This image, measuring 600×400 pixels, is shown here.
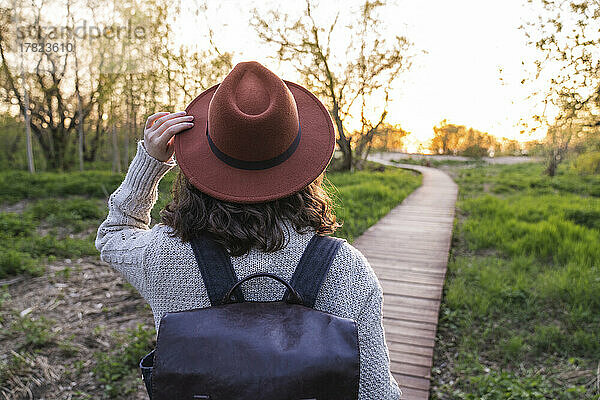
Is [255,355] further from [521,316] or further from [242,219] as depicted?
[521,316]

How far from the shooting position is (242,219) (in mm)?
1177

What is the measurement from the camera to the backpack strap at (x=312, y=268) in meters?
1.12

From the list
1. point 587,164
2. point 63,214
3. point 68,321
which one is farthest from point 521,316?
point 587,164

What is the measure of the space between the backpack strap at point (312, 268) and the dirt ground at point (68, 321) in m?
2.29

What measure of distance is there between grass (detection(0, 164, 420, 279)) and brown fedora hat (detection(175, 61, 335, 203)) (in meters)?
1.22

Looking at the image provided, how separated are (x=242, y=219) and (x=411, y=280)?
154 inches

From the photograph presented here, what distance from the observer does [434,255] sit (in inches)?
226

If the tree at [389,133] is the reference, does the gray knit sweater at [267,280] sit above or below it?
below

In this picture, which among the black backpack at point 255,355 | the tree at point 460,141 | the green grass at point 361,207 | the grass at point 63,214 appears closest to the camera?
the black backpack at point 255,355

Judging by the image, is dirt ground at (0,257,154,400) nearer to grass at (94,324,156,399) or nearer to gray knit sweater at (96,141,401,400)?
grass at (94,324,156,399)

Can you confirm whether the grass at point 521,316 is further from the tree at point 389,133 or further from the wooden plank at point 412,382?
the tree at point 389,133

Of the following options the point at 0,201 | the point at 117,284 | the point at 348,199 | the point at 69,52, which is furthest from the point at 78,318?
the point at 69,52

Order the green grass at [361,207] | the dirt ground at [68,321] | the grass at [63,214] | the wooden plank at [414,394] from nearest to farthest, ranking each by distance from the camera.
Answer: the wooden plank at [414,394], the dirt ground at [68,321], the grass at [63,214], the green grass at [361,207]


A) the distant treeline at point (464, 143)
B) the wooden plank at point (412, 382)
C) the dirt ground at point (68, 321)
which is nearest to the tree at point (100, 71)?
the dirt ground at point (68, 321)
